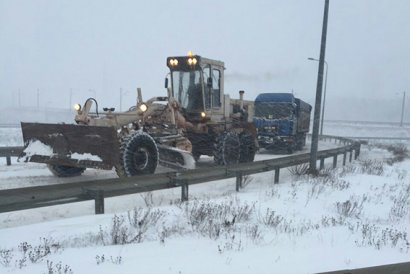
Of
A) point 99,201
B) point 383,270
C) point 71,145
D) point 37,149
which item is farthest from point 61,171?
point 383,270

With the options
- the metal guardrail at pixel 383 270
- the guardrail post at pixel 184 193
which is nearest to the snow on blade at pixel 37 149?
the guardrail post at pixel 184 193

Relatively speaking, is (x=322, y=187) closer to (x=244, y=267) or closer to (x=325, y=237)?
(x=325, y=237)

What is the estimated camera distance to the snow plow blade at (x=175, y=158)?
37.3 ft

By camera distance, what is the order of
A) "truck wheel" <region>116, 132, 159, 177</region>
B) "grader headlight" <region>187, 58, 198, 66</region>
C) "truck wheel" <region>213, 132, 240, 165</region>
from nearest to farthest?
"truck wheel" <region>116, 132, 159, 177</region>, "grader headlight" <region>187, 58, 198, 66</region>, "truck wheel" <region>213, 132, 240, 165</region>

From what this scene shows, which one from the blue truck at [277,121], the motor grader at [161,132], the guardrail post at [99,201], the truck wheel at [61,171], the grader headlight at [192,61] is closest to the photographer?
the guardrail post at [99,201]

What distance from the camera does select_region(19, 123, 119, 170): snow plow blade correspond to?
9477 millimetres

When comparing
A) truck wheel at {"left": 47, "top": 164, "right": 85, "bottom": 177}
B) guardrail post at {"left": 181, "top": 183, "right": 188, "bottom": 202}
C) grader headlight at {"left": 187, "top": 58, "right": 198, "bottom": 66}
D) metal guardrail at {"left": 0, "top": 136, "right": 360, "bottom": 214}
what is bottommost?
truck wheel at {"left": 47, "top": 164, "right": 85, "bottom": 177}

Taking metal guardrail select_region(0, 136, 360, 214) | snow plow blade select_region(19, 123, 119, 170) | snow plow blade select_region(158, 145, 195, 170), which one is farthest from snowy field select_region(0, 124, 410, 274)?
snow plow blade select_region(158, 145, 195, 170)

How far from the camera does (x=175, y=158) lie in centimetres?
1166

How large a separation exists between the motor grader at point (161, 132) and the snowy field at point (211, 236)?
124 centimetres

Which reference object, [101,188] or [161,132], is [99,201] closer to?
[101,188]

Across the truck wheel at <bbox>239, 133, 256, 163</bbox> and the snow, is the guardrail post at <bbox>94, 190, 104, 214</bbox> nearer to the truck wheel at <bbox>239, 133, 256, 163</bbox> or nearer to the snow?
the snow

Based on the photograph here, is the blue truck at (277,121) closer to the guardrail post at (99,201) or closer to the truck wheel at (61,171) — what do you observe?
the truck wheel at (61,171)

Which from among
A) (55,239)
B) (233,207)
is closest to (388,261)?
(233,207)
